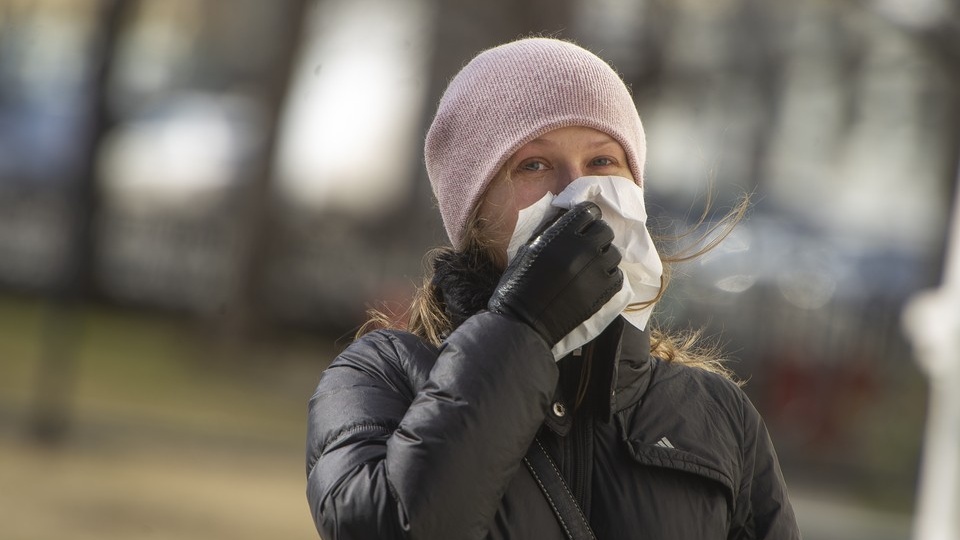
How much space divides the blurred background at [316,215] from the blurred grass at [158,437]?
36 millimetres

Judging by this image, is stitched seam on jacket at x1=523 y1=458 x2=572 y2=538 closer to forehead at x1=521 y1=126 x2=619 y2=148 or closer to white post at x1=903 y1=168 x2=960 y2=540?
forehead at x1=521 y1=126 x2=619 y2=148

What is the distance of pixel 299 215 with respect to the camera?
54.9ft

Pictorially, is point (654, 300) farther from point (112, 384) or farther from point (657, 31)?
point (112, 384)

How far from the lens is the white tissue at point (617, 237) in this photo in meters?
1.87

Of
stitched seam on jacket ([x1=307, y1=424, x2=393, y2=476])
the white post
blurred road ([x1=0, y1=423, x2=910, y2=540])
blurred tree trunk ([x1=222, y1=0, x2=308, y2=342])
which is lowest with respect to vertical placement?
stitched seam on jacket ([x1=307, y1=424, x2=393, y2=476])

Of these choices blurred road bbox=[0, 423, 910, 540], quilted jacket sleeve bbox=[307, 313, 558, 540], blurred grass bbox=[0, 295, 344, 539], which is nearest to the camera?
quilted jacket sleeve bbox=[307, 313, 558, 540]

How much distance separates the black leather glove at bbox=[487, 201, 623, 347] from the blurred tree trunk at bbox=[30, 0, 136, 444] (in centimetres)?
773

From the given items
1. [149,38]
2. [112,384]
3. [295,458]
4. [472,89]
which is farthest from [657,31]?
[149,38]

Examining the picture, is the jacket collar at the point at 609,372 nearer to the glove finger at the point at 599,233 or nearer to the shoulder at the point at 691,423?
Answer: the shoulder at the point at 691,423

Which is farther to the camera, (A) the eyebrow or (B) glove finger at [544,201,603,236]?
(A) the eyebrow

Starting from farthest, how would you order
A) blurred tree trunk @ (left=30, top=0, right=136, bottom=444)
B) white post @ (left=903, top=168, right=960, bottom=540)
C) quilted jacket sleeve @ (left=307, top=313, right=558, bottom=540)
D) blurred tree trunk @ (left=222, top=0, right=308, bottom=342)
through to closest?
blurred tree trunk @ (left=222, top=0, right=308, bottom=342)
blurred tree trunk @ (left=30, top=0, right=136, bottom=444)
white post @ (left=903, top=168, right=960, bottom=540)
quilted jacket sleeve @ (left=307, top=313, right=558, bottom=540)

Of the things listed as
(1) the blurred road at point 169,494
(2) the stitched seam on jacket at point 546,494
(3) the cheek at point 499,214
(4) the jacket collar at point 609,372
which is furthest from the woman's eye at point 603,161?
(1) the blurred road at point 169,494

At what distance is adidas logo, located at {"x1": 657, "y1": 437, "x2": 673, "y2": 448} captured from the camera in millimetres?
1896

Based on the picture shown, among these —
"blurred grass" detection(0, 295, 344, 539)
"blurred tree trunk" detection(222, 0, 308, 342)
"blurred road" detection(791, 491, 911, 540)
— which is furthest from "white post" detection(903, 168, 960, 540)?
"blurred tree trunk" detection(222, 0, 308, 342)
